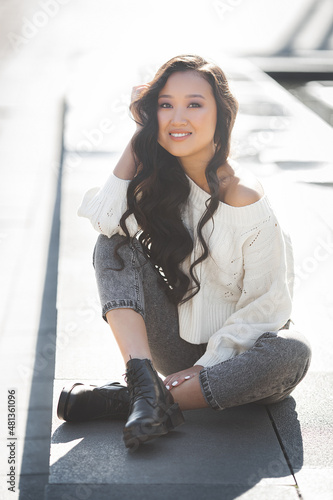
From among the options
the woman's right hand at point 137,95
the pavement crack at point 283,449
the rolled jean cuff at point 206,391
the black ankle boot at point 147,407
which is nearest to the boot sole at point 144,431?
the black ankle boot at point 147,407

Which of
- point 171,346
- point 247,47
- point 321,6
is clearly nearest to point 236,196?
point 171,346

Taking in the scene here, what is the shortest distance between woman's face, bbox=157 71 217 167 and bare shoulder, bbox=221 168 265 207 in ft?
0.52

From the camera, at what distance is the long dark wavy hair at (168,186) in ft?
7.58

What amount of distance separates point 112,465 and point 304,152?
3.80 meters

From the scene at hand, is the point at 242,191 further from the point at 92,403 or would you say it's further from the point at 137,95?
the point at 92,403

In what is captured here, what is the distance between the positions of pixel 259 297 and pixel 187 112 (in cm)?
61
